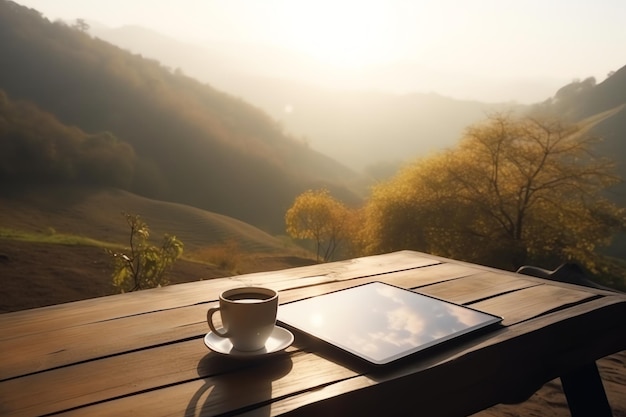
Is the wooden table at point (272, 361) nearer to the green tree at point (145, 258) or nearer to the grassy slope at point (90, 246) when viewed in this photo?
the green tree at point (145, 258)

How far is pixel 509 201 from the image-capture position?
11.7m

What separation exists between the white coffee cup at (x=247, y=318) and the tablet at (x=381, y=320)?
14 cm

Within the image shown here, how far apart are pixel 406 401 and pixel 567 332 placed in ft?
1.93

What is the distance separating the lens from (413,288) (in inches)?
57.5

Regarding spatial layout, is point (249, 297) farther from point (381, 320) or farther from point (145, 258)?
point (145, 258)

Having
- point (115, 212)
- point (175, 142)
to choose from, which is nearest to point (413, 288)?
point (115, 212)

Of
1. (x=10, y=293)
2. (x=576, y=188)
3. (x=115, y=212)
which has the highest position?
(x=576, y=188)

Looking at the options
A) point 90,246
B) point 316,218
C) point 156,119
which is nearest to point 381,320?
point 90,246

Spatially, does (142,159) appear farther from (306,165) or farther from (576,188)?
(576,188)

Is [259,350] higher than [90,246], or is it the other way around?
[259,350]

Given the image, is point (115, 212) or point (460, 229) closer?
point (460, 229)

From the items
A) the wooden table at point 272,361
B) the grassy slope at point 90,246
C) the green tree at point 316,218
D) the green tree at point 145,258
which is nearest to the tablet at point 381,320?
the wooden table at point 272,361

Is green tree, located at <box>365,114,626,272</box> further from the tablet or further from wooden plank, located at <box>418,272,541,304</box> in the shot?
the tablet

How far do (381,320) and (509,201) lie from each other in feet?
37.7
